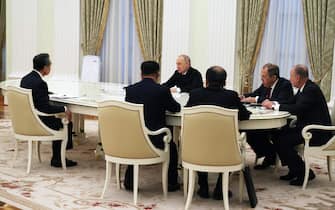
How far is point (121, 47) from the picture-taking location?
1098cm

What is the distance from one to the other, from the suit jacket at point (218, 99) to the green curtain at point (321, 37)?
13.3 feet

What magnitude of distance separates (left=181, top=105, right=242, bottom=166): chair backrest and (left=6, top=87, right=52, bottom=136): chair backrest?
6.38ft

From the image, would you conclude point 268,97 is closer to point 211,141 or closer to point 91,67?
point 211,141

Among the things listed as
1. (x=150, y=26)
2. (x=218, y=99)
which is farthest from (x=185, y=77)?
(x=150, y=26)

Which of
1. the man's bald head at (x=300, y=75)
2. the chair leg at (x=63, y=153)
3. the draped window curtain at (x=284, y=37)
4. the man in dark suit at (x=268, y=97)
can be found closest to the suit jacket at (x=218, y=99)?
the man's bald head at (x=300, y=75)

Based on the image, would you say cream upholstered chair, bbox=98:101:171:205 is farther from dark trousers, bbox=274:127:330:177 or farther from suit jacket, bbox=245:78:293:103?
suit jacket, bbox=245:78:293:103

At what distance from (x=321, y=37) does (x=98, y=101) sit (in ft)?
14.9

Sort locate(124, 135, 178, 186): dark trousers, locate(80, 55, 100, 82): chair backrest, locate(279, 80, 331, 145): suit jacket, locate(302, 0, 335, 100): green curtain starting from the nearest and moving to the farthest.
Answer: locate(124, 135, 178, 186): dark trousers → locate(279, 80, 331, 145): suit jacket → locate(302, 0, 335, 100): green curtain → locate(80, 55, 100, 82): chair backrest

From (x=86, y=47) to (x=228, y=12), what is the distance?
3476mm

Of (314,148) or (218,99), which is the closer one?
(218,99)

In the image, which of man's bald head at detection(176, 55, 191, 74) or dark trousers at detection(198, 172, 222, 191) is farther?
man's bald head at detection(176, 55, 191, 74)

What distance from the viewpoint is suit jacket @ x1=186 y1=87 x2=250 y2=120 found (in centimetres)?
467

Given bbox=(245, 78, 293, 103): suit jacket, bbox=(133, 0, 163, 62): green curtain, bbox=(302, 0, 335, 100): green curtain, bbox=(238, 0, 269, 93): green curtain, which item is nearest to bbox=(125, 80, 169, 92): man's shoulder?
bbox=(245, 78, 293, 103): suit jacket

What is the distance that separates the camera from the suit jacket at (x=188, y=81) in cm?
732
